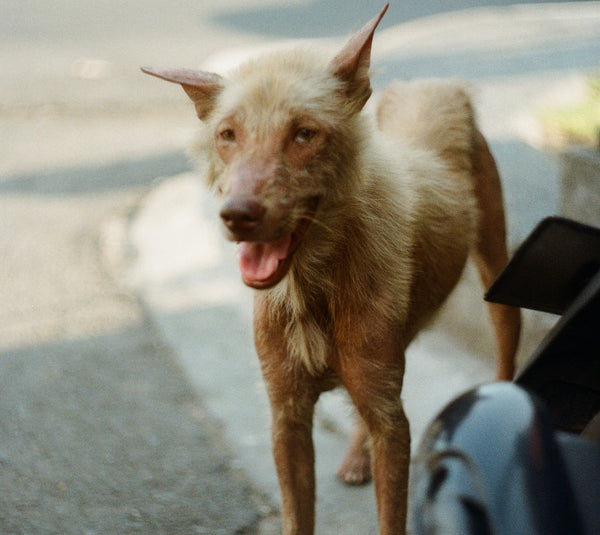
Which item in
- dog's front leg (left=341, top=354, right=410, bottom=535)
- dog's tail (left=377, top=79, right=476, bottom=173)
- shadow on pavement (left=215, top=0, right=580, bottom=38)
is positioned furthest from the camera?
shadow on pavement (left=215, top=0, right=580, bottom=38)

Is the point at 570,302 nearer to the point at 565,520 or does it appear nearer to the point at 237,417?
the point at 565,520

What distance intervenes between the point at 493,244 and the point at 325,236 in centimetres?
145

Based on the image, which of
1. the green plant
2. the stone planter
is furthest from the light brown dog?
the green plant

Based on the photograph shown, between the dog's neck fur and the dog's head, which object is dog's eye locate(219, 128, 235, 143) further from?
the dog's neck fur

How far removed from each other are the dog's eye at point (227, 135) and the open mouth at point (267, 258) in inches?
12.2

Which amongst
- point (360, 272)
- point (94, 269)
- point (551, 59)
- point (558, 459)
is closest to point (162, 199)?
point (94, 269)

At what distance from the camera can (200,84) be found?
2.83m

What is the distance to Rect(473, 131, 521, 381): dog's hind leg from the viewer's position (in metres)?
4.00

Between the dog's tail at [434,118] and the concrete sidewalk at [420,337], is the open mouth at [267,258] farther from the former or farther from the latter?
the dog's tail at [434,118]

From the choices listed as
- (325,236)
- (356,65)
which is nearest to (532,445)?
(325,236)

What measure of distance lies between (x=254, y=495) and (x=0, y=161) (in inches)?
240

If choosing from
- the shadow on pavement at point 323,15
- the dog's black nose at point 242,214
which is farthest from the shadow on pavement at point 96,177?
the dog's black nose at point 242,214

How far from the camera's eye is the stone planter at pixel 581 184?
4258 millimetres

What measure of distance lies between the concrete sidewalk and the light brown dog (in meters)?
0.47
